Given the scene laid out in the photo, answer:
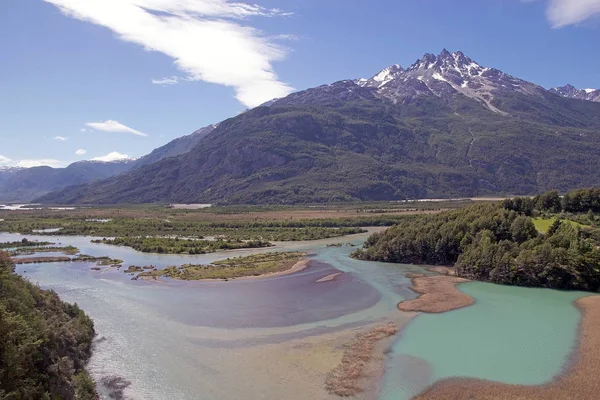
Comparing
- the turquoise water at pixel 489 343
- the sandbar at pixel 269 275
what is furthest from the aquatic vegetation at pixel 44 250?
the turquoise water at pixel 489 343

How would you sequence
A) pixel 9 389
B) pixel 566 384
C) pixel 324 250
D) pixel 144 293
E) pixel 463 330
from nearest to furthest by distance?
pixel 9 389, pixel 566 384, pixel 463 330, pixel 144 293, pixel 324 250

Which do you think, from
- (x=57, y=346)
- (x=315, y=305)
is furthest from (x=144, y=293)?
(x=57, y=346)

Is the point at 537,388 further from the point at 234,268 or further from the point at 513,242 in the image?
the point at 234,268

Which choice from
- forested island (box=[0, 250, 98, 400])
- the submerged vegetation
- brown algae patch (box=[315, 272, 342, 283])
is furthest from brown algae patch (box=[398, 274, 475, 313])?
the submerged vegetation

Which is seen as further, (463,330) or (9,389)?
(463,330)

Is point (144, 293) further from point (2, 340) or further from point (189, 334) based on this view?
point (2, 340)

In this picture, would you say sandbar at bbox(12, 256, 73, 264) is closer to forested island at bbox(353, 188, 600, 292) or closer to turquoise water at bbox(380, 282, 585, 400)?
forested island at bbox(353, 188, 600, 292)
